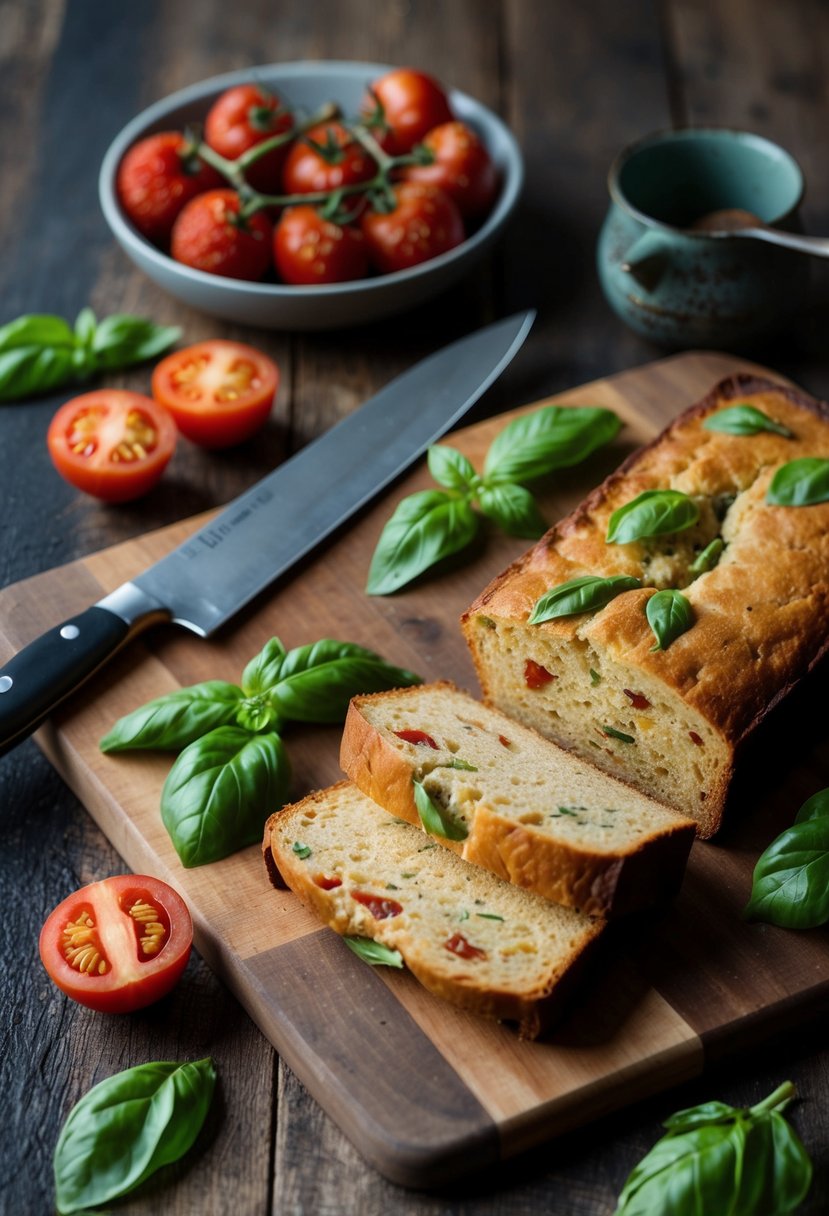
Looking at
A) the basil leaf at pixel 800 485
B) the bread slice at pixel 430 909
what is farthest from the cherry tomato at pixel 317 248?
the bread slice at pixel 430 909

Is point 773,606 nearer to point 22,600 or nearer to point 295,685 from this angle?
point 295,685

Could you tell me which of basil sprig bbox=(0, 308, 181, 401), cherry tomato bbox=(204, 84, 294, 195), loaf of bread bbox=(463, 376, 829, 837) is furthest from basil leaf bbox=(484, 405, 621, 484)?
cherry tomato bbox=(204, 84, 294, 195)

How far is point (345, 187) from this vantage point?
15.5 ft

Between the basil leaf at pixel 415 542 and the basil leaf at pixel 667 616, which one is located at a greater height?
the basil leaf at pixel 667 616

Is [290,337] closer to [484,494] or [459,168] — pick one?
[459,168]

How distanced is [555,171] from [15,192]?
230 cm

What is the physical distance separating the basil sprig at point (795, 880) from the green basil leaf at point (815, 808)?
47 millimetres

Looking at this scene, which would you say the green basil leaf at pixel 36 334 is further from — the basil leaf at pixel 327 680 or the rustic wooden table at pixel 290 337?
the basil leaf at pixel 327 680

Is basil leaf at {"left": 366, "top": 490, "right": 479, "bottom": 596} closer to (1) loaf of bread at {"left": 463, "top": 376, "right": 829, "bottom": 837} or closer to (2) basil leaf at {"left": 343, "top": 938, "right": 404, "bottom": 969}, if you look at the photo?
(1) loaf of bread at {"left": 463, "top": 376, "right": 829, "bottom": 837}

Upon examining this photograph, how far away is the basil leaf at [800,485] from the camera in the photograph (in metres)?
3.54

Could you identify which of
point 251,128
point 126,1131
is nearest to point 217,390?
point 251,128

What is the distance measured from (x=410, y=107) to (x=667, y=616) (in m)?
2.74

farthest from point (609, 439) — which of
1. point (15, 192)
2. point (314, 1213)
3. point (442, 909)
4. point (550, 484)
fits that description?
→ point (15, 192)

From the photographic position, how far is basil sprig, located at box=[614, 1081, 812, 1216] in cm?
243
